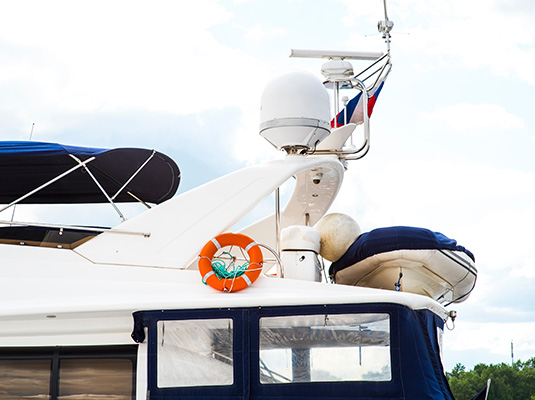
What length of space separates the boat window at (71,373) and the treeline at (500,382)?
36.2 meters

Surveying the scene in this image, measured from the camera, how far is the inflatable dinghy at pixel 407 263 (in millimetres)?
5770

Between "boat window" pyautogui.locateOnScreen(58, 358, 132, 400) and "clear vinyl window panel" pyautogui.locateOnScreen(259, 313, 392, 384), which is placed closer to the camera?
"clear vinyl window panel" pyautogui.locateOnScreen(259, 313, 392, 384)

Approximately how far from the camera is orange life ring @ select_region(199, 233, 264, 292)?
4.96m

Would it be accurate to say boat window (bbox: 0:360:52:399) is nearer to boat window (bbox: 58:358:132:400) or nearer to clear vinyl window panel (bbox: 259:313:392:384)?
boat window (bbox: 58:358:132:400)

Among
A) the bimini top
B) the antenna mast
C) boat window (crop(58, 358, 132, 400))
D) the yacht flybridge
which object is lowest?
boat window (crop(58, 358, 132, 400))

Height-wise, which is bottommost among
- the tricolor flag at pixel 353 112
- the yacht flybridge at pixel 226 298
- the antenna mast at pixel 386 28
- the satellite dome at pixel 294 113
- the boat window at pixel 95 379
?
the boat window at pixel 95 379

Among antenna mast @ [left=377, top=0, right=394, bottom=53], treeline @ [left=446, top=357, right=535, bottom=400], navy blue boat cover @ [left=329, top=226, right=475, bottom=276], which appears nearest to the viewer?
navy blue boat cover @ [left=329, top=226, right=475, bottom=276]

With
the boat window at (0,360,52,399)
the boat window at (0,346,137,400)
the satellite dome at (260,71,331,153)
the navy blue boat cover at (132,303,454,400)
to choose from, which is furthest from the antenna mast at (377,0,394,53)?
the boat window at (0,360,52,399)

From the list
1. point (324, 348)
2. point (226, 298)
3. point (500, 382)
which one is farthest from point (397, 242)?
point (500, 382)

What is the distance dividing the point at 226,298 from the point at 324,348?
31.3 inches

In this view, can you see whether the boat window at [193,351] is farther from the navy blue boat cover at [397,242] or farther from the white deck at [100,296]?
the navy blue boat cover at [397,242]

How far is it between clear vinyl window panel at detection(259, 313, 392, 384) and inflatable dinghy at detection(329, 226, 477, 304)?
122 cm

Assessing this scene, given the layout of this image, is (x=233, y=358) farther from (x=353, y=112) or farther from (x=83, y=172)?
(x=353, y=112)

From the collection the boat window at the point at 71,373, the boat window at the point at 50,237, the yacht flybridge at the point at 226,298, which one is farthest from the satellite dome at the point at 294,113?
the boat window at the point at 71,373
